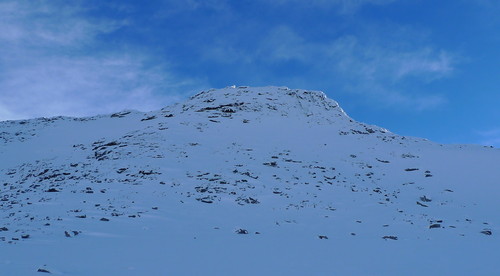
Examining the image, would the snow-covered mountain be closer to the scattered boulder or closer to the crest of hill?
the scattered boulder

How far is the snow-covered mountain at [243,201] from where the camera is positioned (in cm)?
1238

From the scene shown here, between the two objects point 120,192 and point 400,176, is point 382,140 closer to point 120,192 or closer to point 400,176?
point 400,176

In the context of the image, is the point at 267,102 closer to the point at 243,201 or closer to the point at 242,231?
the point at 243,201

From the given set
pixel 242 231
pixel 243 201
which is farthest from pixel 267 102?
pixel 242 231

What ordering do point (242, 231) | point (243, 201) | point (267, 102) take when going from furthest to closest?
point (267, 102) < point (243, 201) < point (242, 231)

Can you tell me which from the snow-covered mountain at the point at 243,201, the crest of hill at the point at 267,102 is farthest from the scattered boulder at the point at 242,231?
the crest of hill at the point at 267,102

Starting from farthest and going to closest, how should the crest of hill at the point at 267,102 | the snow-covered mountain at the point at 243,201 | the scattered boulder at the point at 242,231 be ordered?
the crest of hill at the point at 267,102 → the scattered boulder at the point at 242,231 → the snow-covered mountain at the point at 243,201

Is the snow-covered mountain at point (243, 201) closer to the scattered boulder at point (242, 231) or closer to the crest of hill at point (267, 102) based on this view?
the scattered boulder at point (242, 231)

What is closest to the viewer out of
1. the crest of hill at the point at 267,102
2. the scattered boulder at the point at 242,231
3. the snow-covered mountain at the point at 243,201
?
the snow-covered mountain at the point at 243,201

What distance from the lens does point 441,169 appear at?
33875 mm

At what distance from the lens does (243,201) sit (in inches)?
876

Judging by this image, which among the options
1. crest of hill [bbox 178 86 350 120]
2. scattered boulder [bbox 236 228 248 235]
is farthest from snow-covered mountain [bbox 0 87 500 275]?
crest of hill [bbox 178 86 350 120]

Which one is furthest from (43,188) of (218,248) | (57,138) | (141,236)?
(57,138)

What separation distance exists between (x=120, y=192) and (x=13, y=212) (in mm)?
5550
